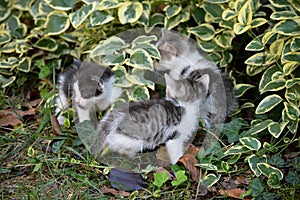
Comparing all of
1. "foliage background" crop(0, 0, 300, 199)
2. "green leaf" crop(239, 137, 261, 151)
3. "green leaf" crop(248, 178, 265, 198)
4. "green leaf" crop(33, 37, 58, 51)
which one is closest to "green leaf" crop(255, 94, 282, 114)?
"foliage background" crop(0, 0, 300, 199)

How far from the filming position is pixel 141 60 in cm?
354

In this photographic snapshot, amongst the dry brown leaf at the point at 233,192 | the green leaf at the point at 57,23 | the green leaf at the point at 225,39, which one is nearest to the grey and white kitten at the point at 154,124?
the dry brown leaf at the point at 233,192

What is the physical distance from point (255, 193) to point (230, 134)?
53 centimetres

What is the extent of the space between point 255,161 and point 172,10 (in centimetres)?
132

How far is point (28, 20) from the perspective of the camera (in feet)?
15.7

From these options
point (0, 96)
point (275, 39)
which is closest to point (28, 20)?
point (0, 96)

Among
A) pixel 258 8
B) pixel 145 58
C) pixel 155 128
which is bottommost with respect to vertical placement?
pixel 155 128

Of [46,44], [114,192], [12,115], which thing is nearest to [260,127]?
[114,192]

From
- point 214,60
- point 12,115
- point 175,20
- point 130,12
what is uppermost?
point 130,12

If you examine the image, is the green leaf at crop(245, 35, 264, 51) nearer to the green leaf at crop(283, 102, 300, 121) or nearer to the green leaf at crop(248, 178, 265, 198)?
the green leaf at crop(283, 102, 300, 121)

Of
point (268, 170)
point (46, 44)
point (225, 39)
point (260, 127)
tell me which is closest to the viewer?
point (268, 170)

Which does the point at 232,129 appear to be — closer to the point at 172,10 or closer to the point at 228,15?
the point at 228,15

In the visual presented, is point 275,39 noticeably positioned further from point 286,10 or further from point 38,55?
point 38,55

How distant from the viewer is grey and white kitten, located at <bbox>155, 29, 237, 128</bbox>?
3.72 metres
